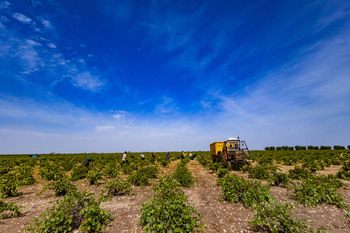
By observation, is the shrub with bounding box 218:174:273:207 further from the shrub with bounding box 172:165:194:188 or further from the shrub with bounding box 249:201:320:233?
the shrub with bounding box 172:165:194:188

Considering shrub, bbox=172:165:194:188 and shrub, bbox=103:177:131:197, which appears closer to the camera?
shrub, bbox=103:177:131:197


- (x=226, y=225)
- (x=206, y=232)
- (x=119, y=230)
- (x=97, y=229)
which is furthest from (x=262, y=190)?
(x=97, y=229)

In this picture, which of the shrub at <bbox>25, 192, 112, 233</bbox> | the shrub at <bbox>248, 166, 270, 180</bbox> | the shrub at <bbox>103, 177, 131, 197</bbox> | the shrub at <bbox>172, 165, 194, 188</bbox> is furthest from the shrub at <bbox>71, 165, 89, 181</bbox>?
the shrub at <bbox>248, 166, 270, 180</bbox>

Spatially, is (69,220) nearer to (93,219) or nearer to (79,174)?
(93,219)

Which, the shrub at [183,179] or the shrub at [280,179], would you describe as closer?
the shrub at [280,179]

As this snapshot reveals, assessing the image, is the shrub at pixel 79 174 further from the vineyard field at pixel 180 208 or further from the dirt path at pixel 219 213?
the dirt path at pixel 219 213

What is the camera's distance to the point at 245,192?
855 cm

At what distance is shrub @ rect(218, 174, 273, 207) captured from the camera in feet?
26.2

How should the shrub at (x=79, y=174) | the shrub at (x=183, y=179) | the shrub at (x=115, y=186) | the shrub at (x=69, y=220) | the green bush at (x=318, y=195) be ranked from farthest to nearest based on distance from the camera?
the shrub at (x=79, y=174) < the shrub at (x=183, y=179) < the shrub at (x=115, y=186) < the green bush at (x=318, y=195) < the shrub at (x=69, y=220)

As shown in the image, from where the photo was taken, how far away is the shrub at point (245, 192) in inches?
315

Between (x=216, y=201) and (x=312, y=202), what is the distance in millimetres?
4856

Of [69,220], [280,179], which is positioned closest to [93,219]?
[69,220]

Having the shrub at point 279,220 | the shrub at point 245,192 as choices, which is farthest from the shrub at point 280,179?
the shrub at point 279,220

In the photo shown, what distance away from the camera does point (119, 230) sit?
584 centimetres
